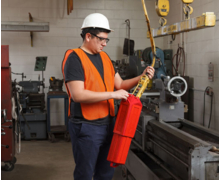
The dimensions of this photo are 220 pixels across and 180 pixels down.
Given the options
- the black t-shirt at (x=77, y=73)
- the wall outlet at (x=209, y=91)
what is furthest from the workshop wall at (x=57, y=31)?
the black t-shirt at (x=77, y=73)

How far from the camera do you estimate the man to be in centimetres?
170

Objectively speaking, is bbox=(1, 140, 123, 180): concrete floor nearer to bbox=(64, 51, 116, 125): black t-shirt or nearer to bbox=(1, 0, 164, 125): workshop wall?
bbox=(1, 0, 164, 125): workshop wall

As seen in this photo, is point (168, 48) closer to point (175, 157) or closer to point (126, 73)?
point (126, 73)

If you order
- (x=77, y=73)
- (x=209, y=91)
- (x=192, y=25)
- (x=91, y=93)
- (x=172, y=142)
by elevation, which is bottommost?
(x=172, y=142)

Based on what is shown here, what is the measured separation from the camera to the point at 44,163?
359 centimetres

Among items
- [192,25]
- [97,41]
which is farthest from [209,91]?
[97,41]

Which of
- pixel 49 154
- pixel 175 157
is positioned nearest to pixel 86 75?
pixel 175 157

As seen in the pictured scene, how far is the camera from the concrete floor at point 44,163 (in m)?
3.16

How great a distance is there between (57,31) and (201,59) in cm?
255

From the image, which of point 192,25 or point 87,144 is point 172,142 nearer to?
point 87,144

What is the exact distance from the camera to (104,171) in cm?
191

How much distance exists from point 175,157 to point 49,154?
97.9 inches

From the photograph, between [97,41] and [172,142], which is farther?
[172,142]

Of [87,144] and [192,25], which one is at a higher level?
[192,25]
